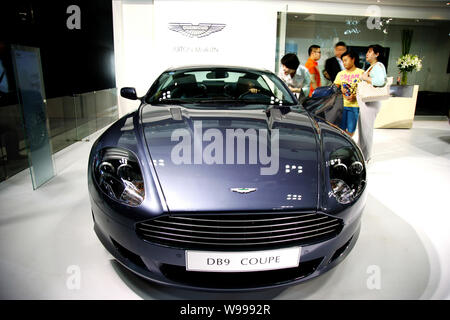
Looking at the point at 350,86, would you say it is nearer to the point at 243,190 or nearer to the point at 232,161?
the point at 232,161

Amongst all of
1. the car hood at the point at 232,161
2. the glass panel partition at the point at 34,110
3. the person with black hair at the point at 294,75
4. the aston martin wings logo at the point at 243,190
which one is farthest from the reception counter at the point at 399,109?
the aston martin wings logo at the point at 243,190

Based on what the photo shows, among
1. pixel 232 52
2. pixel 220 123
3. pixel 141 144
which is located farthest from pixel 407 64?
pixel 141 144

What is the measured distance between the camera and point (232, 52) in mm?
A: 6074

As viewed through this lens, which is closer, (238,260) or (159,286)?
(238,260)

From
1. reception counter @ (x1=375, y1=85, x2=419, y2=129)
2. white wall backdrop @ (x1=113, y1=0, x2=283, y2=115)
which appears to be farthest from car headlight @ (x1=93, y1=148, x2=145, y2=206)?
reception counter @ (x1=375, y1=85, x2=419, y2=129)

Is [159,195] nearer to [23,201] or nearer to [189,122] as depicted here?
[189,122]

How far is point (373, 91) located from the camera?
3010 millimetres

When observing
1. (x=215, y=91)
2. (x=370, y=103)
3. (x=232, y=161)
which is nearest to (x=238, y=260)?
(x=232, y=161)

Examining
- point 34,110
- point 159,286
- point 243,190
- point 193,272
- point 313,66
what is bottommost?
point 159,286

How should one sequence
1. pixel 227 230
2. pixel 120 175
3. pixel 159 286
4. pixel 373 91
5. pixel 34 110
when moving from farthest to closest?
1. pixel 373 91
2. pixel 34 110
3. pixel 159 286
4. pixel 120 175
5. pixel 227 230

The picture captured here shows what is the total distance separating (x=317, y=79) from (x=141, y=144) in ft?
11.7

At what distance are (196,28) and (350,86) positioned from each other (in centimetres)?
357

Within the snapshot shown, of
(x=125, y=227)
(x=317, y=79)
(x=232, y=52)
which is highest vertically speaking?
(x=232, y=52)

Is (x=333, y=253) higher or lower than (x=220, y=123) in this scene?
lower
